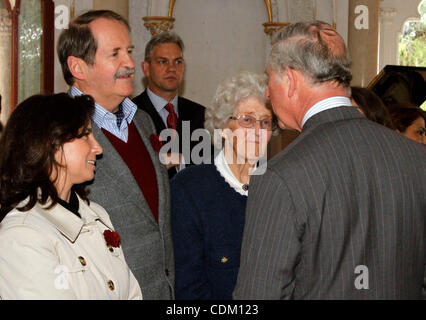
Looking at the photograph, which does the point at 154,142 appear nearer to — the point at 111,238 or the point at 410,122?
the point at 111,238

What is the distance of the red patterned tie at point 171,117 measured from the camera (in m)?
5.37

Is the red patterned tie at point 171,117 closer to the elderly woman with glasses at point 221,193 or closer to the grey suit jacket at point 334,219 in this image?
the elderly woman with glasses at point 221,193

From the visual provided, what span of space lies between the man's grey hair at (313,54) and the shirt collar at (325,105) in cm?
6

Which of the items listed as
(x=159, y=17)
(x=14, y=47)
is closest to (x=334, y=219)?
(x=14, y=47)

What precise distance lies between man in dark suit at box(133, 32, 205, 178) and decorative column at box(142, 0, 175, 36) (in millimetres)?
2268

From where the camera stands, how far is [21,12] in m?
5.96

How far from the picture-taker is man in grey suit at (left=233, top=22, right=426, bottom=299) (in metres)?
1.91

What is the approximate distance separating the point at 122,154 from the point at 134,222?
14.8 inches

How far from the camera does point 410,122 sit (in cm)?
461

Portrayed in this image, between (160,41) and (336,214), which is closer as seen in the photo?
(336,214)
